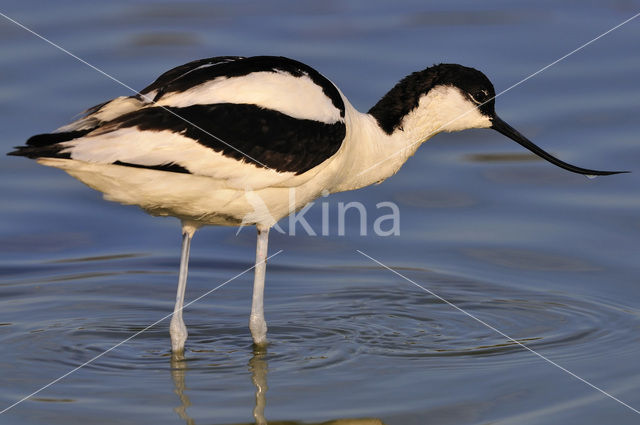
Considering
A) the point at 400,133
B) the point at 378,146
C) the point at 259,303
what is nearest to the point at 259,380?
the point at 259,303

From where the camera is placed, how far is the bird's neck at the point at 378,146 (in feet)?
26.3

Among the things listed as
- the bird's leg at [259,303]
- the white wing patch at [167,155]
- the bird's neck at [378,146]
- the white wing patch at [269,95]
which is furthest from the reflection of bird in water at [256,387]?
the white wing patch at [269,95]

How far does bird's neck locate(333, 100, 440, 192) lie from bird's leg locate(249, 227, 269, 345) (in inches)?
22.6

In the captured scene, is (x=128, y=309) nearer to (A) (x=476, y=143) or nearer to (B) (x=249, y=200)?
(B) (x=249, y=200)

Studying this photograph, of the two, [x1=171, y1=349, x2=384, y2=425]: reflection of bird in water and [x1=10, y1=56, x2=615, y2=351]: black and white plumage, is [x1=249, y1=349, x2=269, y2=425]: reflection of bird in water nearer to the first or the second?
[x1=171, y1=349, x2=384, y2=425]: reflection of bird in water

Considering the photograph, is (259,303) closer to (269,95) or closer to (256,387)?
(256,387)

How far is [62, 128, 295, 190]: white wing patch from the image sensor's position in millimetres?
6836

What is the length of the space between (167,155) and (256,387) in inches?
50.7

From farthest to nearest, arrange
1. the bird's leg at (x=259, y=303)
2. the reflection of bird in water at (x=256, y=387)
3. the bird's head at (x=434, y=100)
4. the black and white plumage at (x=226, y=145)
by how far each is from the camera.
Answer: the bird's head at (x=434, y=100)
the bird's leg at (x=259, y=303)
the black and white plumage at (x=226, y=145)
the reflection of bird in water at (x=256, y=387)

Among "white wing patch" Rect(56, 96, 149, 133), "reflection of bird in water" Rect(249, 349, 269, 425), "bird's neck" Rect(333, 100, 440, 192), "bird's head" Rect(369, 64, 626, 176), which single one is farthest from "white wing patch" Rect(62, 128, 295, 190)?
"bird's head" Rect(369, 64, 626, 176)

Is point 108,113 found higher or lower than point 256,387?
higher

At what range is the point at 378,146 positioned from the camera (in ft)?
26.6

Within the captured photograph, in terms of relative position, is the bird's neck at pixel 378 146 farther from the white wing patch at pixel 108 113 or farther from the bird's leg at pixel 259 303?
the white wing patch at pixel 108 113

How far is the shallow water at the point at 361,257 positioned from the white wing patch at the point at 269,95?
1.33 metres
